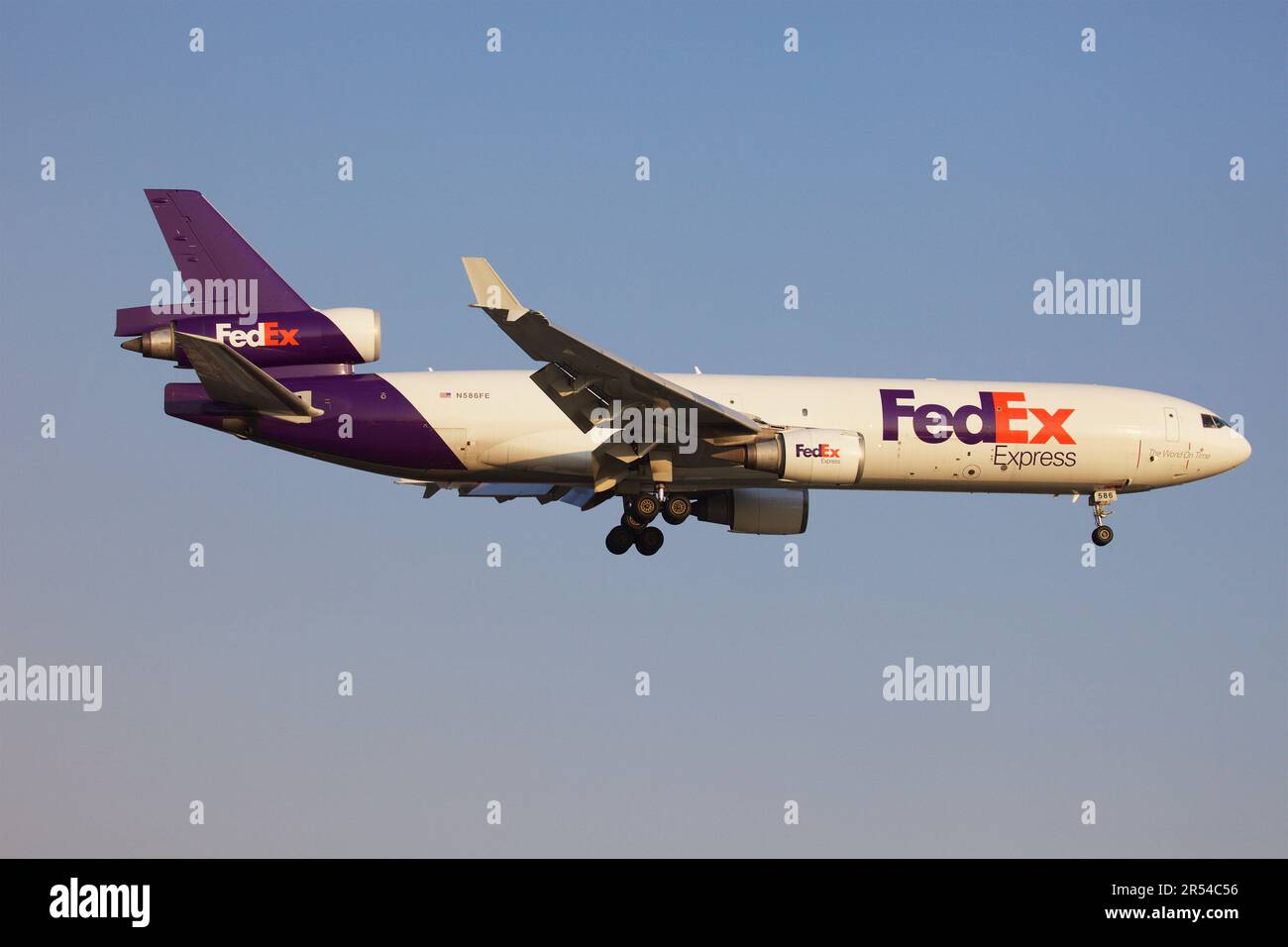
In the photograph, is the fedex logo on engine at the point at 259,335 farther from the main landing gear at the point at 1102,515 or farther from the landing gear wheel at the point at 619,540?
the main landing gear at the point at 1102,515

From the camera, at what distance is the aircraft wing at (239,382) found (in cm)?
3478

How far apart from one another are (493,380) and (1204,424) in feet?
61.1

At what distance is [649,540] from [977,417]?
859cm

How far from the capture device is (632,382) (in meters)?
35.4

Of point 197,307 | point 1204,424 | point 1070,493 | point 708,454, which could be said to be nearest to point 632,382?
point 708,454

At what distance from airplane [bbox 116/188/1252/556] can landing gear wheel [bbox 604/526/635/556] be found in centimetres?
8

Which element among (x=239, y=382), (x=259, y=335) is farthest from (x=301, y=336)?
(x=239, y=382)

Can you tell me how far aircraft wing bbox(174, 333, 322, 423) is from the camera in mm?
34781

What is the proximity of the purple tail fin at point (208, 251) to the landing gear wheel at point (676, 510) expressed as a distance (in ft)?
32.1

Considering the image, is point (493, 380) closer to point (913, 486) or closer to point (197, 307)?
point (197, 307)

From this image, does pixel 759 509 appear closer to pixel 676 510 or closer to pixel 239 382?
pixel 676 510

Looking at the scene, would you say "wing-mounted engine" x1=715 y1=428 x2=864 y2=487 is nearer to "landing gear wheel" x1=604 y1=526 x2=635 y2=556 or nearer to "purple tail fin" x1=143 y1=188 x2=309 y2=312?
"landing gear wheel" x1=604 y1=526 x2=635 y2=556

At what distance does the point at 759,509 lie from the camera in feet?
136
